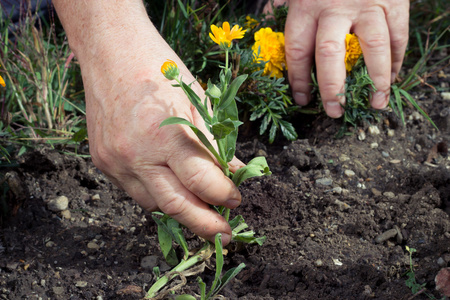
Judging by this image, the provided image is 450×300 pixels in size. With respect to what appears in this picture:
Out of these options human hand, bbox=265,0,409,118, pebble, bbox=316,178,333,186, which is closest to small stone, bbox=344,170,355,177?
pebble, bbox=316,178,333,186

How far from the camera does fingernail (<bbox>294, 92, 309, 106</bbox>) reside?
2.28 m

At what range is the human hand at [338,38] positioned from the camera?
209 centimetres

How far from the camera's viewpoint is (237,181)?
1509 mm

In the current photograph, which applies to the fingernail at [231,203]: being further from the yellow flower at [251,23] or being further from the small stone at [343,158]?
the yellow flower at [251,23]

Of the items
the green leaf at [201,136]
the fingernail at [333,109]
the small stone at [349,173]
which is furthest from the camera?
the fingernail at [333,109]

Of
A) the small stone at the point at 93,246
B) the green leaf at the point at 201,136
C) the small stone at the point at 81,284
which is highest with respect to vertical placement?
the green leaf at the point at 201,136

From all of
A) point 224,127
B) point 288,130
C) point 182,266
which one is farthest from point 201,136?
point 288,130

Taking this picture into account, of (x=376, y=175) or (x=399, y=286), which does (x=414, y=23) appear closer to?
(x=376, y=175)

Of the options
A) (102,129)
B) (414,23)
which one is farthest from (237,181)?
(414,23)

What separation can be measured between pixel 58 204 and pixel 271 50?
123 centimetres

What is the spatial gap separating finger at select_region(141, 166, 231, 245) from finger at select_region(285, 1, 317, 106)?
1.04 metres

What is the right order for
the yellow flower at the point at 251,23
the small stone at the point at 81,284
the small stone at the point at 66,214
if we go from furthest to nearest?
1. the yellow flower at the point at 251,23
2. the small stone at the point at 66,214
3. the small stone at the point at 81,284

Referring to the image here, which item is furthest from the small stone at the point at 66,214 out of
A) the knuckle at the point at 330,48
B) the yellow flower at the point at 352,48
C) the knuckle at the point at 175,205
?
the yellow flower at the point at 352,48

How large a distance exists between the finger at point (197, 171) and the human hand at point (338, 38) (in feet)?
3.09
